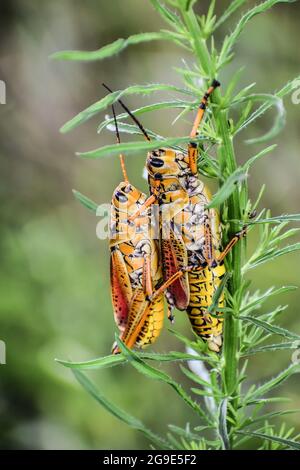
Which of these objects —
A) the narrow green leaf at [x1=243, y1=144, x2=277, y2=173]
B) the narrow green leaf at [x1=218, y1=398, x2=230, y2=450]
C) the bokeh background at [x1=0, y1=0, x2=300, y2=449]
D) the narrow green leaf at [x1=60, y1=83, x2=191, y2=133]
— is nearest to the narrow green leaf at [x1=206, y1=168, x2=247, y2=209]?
the narrow green leaf at [x1=243, y1=144, x2=277, y2=173]

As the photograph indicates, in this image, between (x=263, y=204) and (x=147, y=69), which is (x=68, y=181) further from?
(x=263, y=204)

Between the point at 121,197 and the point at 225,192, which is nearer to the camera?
the point at 225,192

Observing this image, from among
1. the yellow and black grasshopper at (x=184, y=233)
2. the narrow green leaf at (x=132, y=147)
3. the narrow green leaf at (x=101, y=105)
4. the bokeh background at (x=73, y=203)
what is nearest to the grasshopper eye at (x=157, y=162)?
the yellow and black grasshopper at (x=184, y=233)

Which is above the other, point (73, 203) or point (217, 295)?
point (73, 203)

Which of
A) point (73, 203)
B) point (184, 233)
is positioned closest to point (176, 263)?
point (184, 233)

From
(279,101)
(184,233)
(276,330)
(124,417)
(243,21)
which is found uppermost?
(243,21)

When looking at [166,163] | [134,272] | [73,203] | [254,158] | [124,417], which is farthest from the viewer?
[73,203]

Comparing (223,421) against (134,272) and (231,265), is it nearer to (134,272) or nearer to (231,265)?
(231,265)
